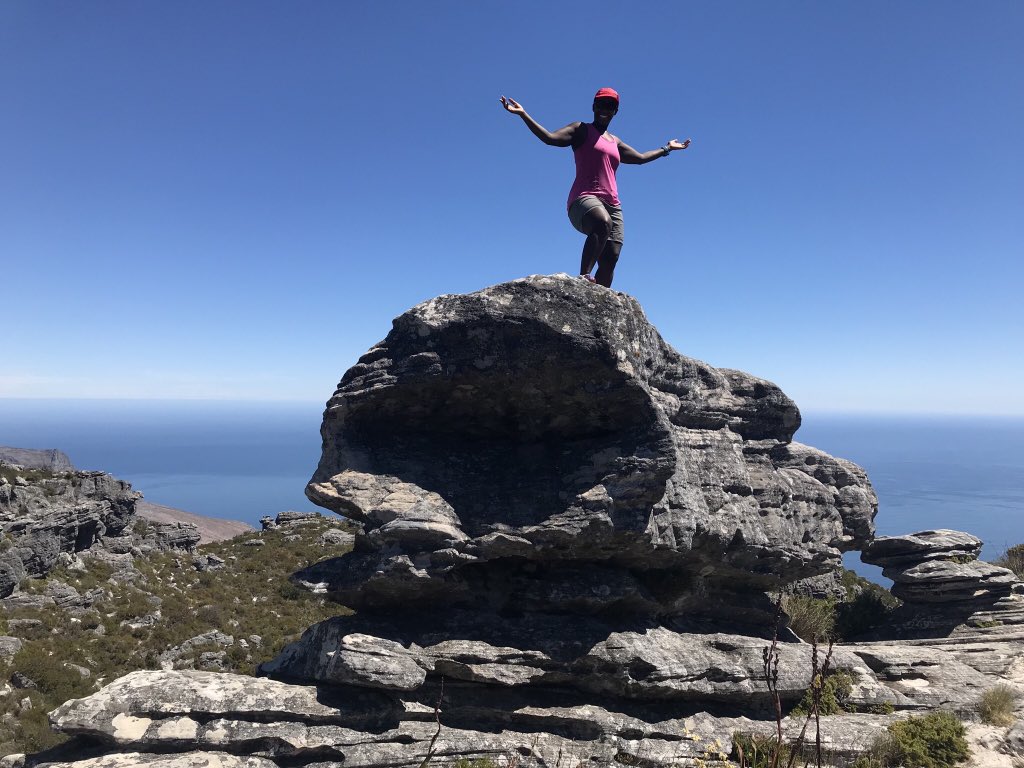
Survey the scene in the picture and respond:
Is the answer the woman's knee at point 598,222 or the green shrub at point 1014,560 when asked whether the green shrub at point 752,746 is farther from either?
the green shrub at point 1014,560

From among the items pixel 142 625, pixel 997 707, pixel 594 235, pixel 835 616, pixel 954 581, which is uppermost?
pixel 594 235

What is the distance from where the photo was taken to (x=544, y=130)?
12.2m

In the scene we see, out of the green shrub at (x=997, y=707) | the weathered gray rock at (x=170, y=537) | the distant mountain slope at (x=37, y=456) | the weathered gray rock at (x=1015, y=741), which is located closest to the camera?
the weathered gray rock at (x=1015, y=741)

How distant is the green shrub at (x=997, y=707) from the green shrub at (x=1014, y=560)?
1660cm

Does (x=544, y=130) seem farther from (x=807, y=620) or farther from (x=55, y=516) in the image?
(x=55, y=516)

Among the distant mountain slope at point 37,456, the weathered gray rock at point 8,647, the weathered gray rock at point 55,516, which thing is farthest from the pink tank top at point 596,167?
the distant mountain slope at point 37,456

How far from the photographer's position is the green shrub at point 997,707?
12.5 m

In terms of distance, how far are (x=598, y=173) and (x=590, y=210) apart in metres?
1.05

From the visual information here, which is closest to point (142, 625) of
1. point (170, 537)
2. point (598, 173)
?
point (170, 537)

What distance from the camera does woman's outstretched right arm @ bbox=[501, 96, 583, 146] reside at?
38.5 ft

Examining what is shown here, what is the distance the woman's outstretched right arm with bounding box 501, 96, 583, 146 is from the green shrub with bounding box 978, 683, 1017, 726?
16.5 m

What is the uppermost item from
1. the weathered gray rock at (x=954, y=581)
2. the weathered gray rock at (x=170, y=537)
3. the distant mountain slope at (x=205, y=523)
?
the weathered gray rock at (x=954, y=581)

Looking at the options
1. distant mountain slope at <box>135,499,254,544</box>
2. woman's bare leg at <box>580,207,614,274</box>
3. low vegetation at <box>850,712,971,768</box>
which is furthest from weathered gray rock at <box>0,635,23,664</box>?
distant mountain slope at <box>135,499,254,544</box>

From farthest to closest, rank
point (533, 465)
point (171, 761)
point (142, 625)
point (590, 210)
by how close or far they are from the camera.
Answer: point (142, 625), point (533, 465), point (590, 210), point (171, 761)
